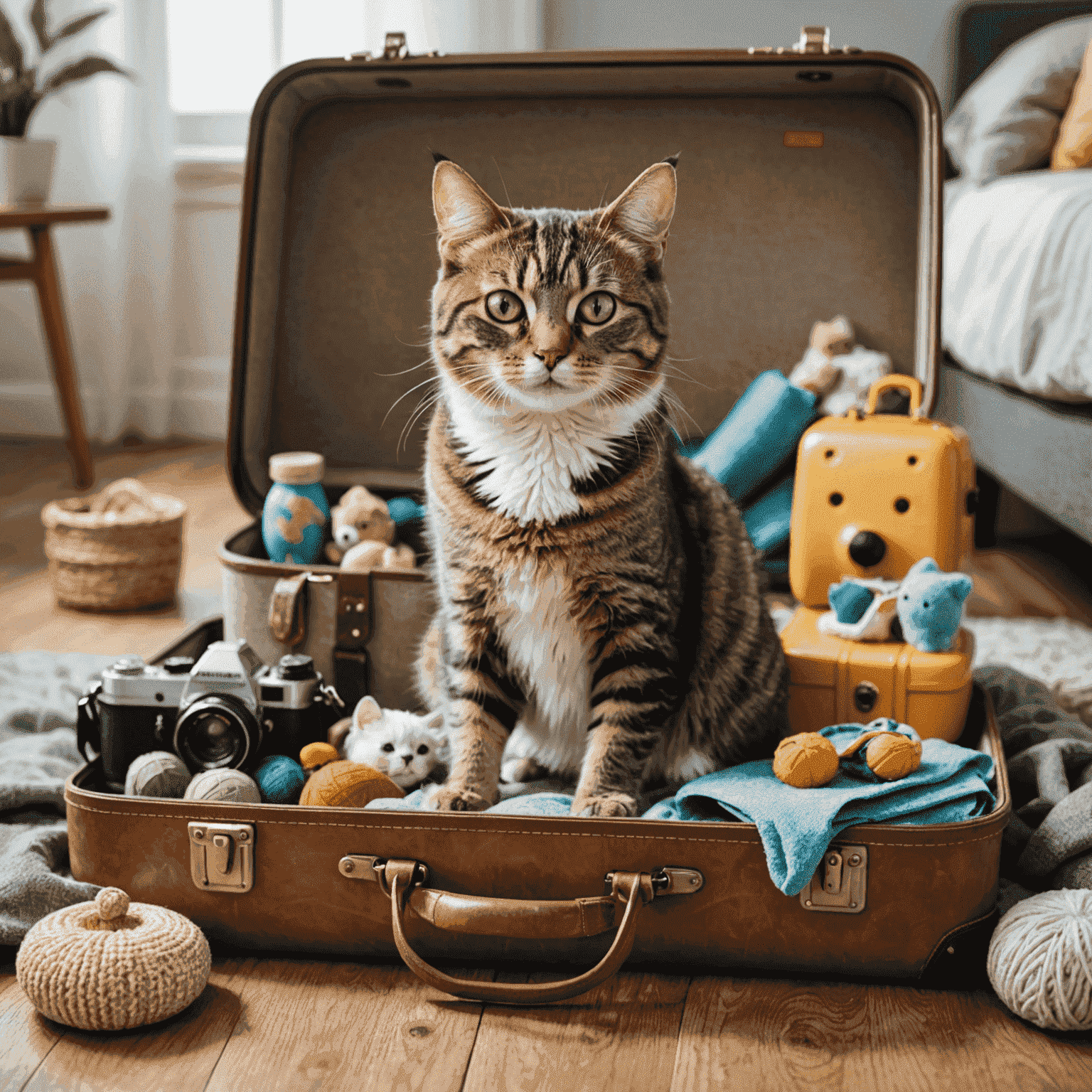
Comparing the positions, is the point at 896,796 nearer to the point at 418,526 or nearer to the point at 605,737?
the point at 605,737

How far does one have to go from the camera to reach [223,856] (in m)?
1.01

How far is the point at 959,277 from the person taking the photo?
7.84ft

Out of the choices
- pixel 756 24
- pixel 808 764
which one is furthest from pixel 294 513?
pixel 756 24

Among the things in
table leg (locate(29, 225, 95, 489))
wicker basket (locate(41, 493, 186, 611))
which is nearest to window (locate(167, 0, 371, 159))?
table leg (locate(29, 225, 95, 489))

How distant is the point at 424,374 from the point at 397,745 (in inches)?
31.0

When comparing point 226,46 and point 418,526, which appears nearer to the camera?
point 418,526

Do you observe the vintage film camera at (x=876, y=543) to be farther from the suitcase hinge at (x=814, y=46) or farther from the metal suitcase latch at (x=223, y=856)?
the metal suitcase latch at (x=223, y=856)

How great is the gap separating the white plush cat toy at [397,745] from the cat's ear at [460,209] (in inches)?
19.8

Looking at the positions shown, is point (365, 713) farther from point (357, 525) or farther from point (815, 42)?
point (815, 42)

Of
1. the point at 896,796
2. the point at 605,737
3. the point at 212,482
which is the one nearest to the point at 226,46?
the point at 212,482

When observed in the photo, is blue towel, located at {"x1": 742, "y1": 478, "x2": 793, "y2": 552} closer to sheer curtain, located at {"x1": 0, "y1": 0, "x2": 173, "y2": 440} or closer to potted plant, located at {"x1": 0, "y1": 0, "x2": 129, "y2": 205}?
potted plant, located at {"x1": 0, "y1": 0, "x2": 129, "y2": 205}

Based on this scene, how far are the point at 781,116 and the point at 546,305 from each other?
872 millimetres

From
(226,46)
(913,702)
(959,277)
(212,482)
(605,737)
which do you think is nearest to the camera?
(605,737)

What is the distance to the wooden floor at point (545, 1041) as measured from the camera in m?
0.88
